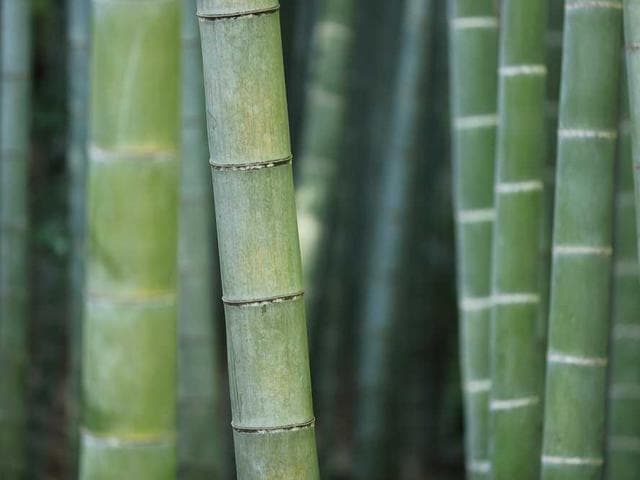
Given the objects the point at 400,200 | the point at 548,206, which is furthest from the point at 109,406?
the point at 400,200

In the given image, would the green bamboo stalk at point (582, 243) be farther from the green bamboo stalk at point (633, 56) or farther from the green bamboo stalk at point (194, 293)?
the green bamboo stalk at point (194, 293)

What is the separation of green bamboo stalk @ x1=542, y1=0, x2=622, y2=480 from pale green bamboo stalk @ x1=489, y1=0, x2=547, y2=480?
5.4 inches

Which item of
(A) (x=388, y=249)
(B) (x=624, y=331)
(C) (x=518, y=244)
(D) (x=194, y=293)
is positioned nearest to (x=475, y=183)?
(C) (x=518, y=244)

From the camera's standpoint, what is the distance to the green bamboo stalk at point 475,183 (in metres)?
1.84

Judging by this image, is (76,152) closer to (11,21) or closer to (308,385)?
(11,21)

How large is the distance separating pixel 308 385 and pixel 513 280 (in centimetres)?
53

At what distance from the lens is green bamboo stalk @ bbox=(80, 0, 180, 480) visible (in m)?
1.18

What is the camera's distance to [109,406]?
4.00 ft

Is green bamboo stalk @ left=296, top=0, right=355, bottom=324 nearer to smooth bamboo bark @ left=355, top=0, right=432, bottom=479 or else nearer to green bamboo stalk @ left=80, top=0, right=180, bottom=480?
smooth bamboo bark @ left=355, top=0, right=432, bottom=479

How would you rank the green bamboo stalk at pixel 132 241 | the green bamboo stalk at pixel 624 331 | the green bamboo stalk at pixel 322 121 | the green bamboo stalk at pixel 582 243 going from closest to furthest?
the green bamboo stalk at pixel 132 241 < the green bamboo stalk at pixel 582 243 < the green bamboo stalk at pixel 624 331 < the green bamboo stalk at pixel 322 121

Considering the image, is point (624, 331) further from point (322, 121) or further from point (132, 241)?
point (322, 121)

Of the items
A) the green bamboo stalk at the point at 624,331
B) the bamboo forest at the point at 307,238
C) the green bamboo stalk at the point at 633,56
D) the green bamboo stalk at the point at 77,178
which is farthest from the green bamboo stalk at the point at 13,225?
the green bamboo stalk at the point at 633,56

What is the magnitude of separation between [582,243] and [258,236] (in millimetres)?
523

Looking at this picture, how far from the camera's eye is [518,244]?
66.2 inches
